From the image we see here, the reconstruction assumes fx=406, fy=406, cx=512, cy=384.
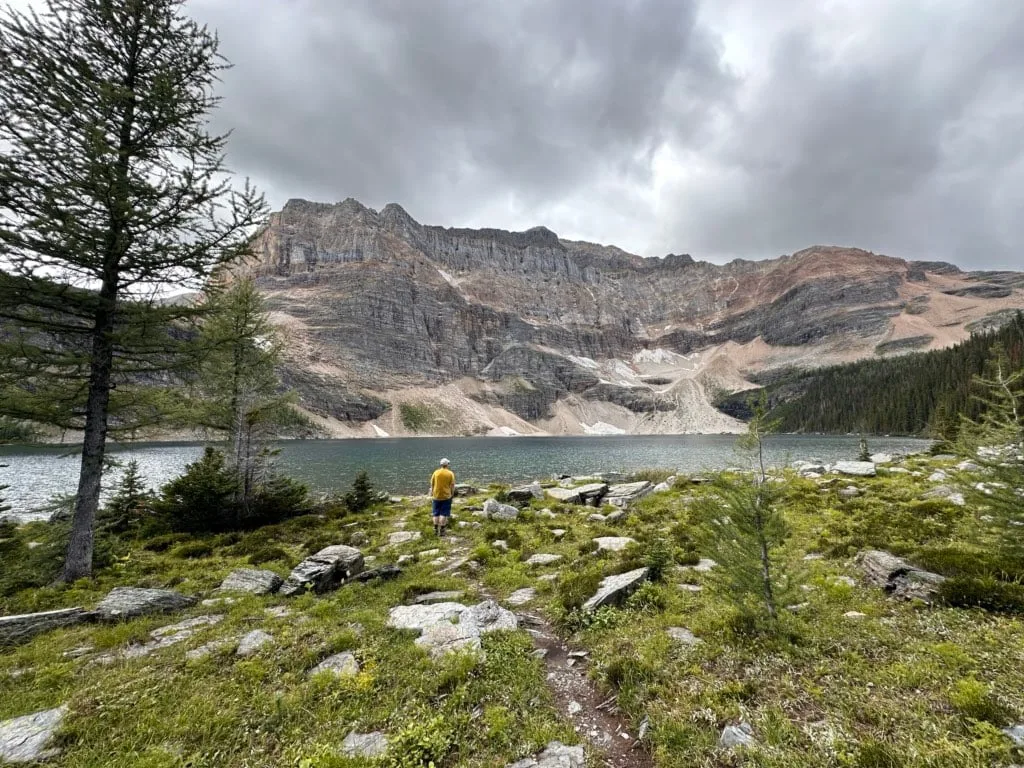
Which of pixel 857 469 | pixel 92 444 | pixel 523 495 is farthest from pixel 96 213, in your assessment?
pixel 857 469

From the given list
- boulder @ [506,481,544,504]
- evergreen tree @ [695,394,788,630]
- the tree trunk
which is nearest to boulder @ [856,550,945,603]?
evergreen tree @ [695,394,788,630]

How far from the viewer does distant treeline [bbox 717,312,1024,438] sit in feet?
319

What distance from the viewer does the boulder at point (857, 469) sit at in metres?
25.9

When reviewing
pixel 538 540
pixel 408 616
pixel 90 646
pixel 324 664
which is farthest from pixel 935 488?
pixel 90 646

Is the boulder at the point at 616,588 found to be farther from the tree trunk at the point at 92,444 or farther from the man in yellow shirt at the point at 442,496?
the tree trunk at the point at 92,444

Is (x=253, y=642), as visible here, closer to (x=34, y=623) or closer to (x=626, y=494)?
(x=34, y=623)

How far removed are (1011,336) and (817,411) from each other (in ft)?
270

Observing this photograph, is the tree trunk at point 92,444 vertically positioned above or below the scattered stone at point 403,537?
above

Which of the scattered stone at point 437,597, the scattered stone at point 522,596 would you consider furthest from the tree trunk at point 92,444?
the scattered stone at point 522,596

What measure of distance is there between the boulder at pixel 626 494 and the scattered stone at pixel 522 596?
1172 centimetres

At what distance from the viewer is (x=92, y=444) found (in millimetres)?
12172

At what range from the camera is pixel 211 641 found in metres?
8.09

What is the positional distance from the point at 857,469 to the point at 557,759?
32.0 meters

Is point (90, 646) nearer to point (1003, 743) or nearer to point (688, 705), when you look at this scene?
point (688, 705)
